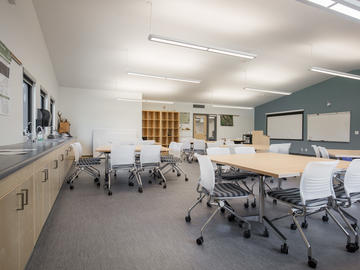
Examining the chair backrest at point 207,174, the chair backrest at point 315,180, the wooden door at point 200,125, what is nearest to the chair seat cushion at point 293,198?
the chair backrest at point 315,180

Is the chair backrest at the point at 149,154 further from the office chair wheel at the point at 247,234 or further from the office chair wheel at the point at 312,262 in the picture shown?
the office chair wheel at the point at 312,262

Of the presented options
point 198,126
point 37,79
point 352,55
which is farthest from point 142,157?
point 198,126


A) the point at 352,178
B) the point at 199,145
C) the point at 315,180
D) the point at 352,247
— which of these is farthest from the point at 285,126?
the point at 315,180

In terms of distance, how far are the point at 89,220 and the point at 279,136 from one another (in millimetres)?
10886

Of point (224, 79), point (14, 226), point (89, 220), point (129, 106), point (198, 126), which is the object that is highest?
point (224, 79)

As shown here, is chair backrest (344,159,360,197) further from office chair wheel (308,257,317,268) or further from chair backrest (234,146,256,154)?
chair backrest (234,146,256,154)

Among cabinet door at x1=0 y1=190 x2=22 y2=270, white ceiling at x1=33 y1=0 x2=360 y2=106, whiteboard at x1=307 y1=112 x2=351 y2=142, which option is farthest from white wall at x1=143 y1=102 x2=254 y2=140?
cabinet door at x1=0 y1=190 x2=22 y2=270

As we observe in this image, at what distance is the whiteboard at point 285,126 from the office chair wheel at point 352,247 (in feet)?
30.0

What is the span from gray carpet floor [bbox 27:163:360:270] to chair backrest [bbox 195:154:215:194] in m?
0.53

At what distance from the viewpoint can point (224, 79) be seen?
26.4 feet

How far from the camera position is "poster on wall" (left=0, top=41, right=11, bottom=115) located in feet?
7.84

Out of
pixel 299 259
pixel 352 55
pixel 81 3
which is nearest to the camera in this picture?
pixel 299 259

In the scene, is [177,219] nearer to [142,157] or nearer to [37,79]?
[142,157]

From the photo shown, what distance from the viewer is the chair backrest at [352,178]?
83.5 inches
